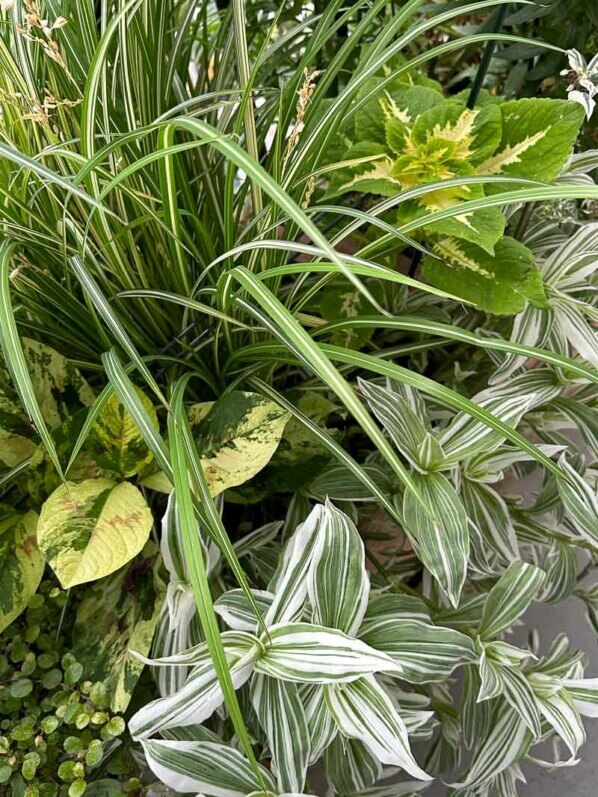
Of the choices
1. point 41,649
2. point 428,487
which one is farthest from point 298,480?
point 41,649

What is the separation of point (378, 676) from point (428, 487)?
16 cm

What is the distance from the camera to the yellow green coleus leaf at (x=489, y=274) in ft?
1.84

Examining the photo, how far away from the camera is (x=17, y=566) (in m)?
0.52

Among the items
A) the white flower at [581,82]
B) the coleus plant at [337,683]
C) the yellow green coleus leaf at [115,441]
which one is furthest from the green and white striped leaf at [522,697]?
the white flower at [581,82]

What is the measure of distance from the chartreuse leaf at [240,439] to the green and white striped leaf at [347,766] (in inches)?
8.4

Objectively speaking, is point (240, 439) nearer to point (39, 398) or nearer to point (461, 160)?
point (39, 398)

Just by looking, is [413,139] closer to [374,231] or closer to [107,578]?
[374,231]

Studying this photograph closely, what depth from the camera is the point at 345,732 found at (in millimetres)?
417

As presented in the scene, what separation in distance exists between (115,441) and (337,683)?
0.24 meters

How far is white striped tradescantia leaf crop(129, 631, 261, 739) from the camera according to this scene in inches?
16.3

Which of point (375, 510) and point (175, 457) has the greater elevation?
point (175, 457)

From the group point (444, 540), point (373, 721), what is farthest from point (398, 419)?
point (373, 721)

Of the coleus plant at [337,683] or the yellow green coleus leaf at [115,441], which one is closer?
the coleus plant at [337,683]

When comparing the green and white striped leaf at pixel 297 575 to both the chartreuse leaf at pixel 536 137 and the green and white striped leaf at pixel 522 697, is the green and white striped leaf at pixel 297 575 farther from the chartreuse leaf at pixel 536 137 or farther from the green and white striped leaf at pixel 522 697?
the chartreuse leaf at pixel 536 137
